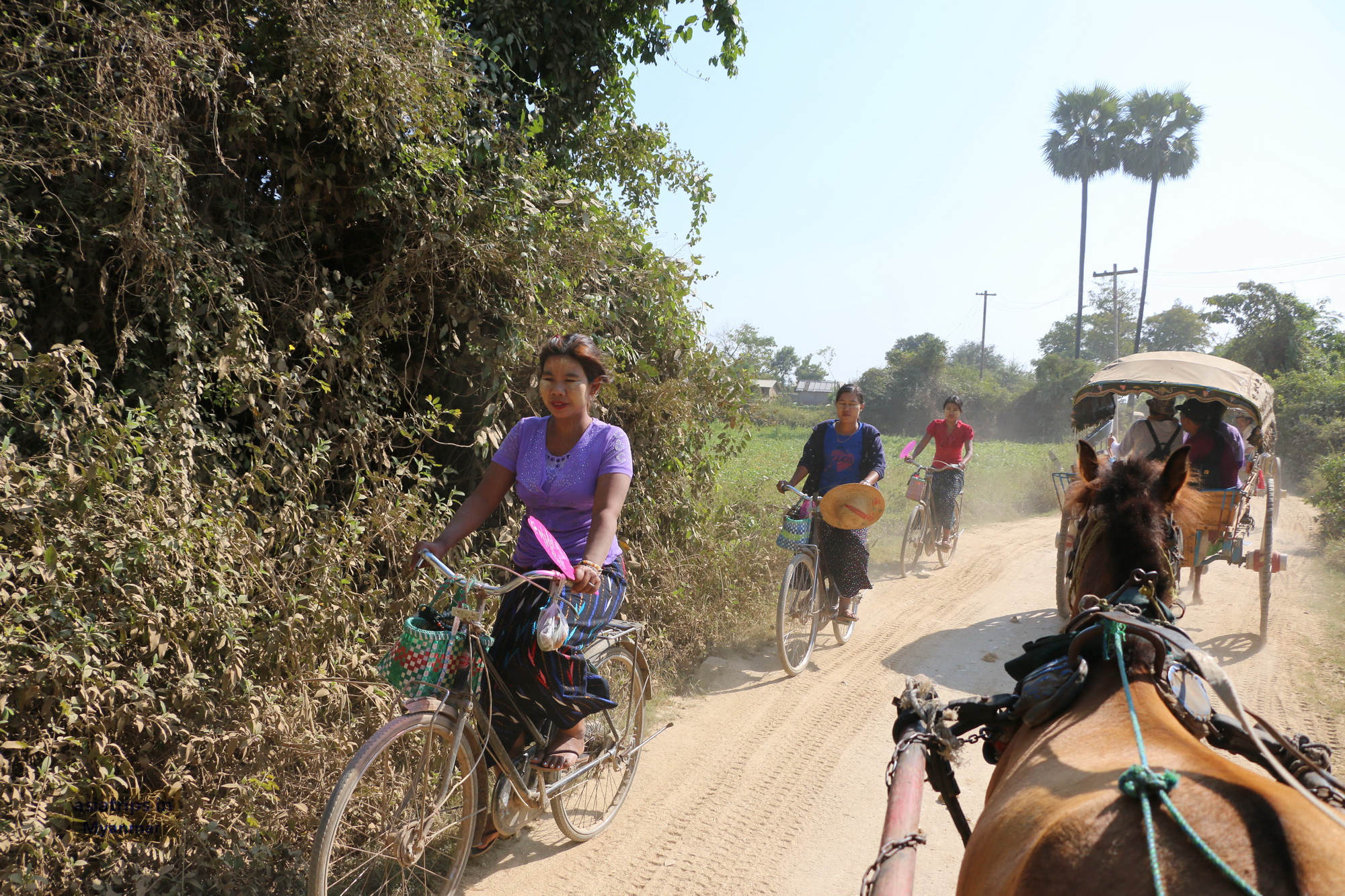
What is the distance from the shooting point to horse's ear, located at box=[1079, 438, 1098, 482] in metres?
2.90

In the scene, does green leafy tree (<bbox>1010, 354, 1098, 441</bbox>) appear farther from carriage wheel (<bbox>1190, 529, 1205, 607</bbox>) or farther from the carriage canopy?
the carriage canopy

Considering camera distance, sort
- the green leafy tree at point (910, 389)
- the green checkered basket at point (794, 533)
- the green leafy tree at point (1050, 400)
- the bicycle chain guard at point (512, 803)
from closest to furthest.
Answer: the bicycle chain guard at point (512, 803) → the green checkered basket at point (794, 533) → the green leafy tree at point (1050, 400) → the green leafy tree at point (910, 389)

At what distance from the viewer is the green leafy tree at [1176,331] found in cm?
5394

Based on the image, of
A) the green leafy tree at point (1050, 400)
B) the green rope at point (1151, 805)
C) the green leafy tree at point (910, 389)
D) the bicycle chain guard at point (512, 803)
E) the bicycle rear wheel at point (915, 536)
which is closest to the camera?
the green rope at point (1151, 805)

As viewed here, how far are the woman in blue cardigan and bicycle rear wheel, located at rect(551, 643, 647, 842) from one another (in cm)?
267

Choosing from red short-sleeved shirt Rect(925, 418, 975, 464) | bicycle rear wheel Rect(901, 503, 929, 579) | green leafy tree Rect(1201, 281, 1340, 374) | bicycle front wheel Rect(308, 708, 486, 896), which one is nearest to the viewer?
bicycle front wheel Rect(308, 708, 486, 896)

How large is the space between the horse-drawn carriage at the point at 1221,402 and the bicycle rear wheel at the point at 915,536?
82.1 inches

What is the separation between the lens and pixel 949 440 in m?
9.98

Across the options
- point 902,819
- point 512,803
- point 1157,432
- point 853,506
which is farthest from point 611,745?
point 1157,432

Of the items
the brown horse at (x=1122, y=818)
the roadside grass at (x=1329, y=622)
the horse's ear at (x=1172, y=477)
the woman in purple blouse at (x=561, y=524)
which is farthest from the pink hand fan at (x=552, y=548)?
the roadside grass at (x=1329, y=622)

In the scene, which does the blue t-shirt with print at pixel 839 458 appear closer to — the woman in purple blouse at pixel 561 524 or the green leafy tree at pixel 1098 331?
the woman in purple blouse at pixel 561 524

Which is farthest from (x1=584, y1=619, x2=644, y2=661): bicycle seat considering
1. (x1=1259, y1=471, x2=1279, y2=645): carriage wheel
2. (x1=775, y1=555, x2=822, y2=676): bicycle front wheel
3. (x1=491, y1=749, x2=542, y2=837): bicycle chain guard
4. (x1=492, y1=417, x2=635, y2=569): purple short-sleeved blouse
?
(x1=1259, y1=471, x2=1279, y2=645): carriage wheel

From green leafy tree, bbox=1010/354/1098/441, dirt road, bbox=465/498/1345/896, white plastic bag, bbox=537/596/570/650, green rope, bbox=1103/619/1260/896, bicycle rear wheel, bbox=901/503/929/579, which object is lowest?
dirt road, bbox=465/498/1345/896

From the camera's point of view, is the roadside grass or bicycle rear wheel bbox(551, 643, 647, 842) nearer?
bicycle rear wheel bbox(551, 643, 647, 842)
